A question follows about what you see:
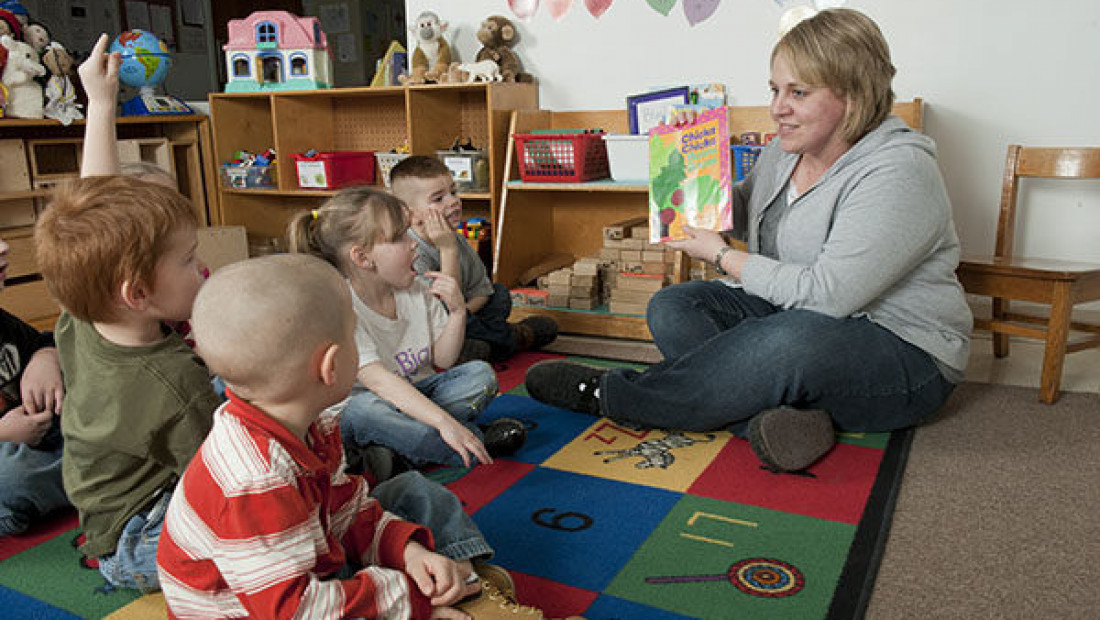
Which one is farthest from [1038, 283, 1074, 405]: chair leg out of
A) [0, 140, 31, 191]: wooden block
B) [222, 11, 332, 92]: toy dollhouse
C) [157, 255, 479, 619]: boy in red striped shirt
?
[0, 140, 31, 191]: wooden block

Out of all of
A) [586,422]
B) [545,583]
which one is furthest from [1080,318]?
[545,583]

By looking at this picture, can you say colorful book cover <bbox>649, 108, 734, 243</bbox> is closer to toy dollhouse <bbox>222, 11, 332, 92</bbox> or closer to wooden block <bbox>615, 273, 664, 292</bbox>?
wooden block <bbox>615, 273, 664, 292</bbox>

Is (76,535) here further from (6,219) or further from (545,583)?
(6,219)

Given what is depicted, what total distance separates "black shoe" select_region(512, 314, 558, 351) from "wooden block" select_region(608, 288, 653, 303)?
270 mm

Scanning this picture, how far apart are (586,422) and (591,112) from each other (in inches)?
67.2

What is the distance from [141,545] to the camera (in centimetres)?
126

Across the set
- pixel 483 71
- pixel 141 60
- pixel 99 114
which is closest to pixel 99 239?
pixel 99 114

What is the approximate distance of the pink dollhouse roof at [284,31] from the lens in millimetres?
3684

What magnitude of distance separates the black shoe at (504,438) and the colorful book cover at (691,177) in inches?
27.0

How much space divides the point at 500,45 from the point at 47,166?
2.19 metres

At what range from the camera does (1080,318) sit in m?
2.80

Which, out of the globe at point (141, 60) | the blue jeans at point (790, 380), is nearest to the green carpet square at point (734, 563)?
the blue jeans at point (790, 380)

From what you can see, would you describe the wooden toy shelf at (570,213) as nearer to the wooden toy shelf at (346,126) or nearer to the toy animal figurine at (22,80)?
the wooden toy shelf at (346,126)

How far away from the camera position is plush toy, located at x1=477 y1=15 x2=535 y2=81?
336 centimetres
